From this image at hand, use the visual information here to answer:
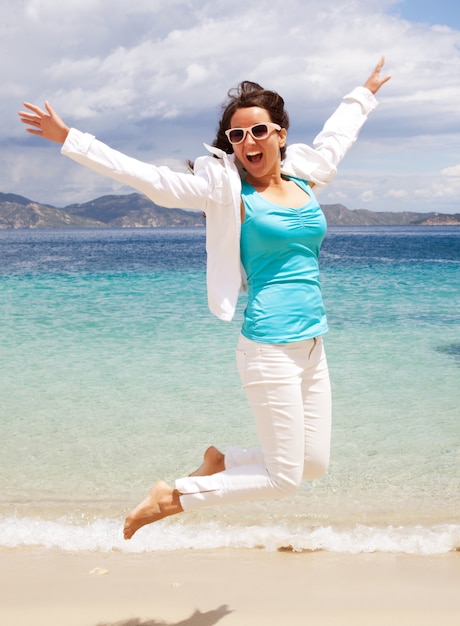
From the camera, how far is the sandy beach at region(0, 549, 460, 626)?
11.5 ft

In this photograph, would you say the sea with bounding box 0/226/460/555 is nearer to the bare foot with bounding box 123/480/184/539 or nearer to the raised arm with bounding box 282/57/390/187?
the bare foot with bounding box 123/480/184/539

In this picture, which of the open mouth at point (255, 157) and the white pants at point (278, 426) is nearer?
the white pants at point (278, 426)

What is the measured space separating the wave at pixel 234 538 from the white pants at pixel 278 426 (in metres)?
1.46

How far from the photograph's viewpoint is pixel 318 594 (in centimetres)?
376

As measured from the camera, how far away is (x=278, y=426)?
3.12 m

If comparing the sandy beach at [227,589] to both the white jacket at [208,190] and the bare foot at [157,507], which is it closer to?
the bare foot at [157,507]

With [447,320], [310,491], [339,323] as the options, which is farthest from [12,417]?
[447,320]

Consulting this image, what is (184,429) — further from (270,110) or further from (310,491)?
(270,110)

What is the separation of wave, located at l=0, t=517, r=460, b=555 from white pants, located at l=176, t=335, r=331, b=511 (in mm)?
1455

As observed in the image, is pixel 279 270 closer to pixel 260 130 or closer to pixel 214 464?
→ pixel 260 130

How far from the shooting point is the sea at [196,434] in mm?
4848

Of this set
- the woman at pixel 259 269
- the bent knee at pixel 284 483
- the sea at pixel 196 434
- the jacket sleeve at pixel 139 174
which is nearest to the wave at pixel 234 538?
the sea at pixel 196 434

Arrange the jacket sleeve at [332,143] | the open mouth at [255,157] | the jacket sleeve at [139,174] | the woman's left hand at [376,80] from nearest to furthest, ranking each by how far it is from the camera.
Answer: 1. the jacket sleeve at [139,174]
2. the open mouth at [255,157]
3. the jacket sleeve at [332,143]
4. the woman's left hand at [376,80]

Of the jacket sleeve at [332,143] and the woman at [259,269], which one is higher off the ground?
the jacket sleeve at [332,143]
